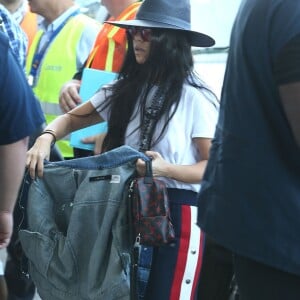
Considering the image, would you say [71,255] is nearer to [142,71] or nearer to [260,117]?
[142,71]

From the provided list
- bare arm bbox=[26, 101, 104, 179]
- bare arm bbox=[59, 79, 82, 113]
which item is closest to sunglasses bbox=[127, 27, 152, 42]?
bare arm bbox=[26, 101, 104, 179]

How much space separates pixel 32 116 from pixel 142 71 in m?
0.53

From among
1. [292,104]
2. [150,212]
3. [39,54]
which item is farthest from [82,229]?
[39,54]

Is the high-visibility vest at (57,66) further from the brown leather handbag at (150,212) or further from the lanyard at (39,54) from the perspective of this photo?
the brown leather handbag at (150,212)

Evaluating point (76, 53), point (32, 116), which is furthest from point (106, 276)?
point (76, 53)

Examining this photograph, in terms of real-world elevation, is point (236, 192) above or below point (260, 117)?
below

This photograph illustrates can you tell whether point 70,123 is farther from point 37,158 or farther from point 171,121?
point 171,121

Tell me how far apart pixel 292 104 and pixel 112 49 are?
1.53m

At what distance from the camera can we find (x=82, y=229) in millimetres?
2043

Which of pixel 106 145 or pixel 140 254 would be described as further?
pixel 106 145

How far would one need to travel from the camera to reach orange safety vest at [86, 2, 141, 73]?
8.82 ft

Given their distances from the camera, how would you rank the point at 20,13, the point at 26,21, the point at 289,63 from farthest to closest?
the point at 26,21
the point at 20,13
the point at 289,63

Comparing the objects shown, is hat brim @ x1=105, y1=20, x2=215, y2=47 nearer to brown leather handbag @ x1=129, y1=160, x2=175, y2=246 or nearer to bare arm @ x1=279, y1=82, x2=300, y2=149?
brown leather handbag @ x1=129, y1=160, x2=175, y2=246

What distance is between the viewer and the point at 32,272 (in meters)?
2.18
